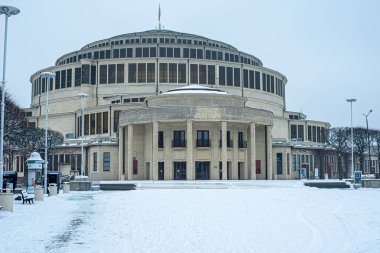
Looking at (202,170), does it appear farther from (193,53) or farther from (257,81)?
(193,53)

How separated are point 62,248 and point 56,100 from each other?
78.0 m

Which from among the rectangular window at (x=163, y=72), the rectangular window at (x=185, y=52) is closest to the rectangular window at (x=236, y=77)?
the rectangular window at (x=185, y=52)

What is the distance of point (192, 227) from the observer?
70.5 ft

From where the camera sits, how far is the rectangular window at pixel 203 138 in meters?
64.2

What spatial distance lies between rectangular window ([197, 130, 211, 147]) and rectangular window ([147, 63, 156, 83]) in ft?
77.1

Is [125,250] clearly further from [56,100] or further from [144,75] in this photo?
[56,100]

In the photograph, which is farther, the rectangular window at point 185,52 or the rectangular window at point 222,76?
the rectangular window at point 185,52

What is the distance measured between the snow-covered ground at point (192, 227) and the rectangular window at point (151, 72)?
53.9 meters

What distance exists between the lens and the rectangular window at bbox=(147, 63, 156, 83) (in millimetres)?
85625

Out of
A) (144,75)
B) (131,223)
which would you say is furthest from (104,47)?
(131,223)

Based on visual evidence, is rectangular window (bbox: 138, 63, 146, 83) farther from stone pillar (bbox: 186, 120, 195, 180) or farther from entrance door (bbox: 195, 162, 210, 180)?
stone pillar (bbox: 186, 120, 195, 180)

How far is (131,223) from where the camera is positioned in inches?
895

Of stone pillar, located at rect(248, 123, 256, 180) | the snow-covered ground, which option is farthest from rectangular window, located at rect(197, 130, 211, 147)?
the snow-covered ground

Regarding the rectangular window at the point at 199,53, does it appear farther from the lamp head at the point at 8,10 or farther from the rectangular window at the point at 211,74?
the lamp head at the point at 8,10
